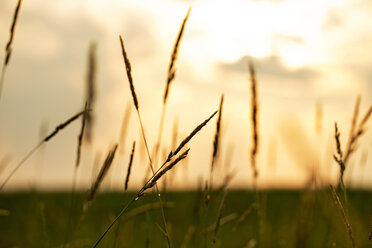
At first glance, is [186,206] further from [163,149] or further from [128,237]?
[163,149]

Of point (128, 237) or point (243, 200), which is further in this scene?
point (243, 200)

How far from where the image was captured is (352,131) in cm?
170

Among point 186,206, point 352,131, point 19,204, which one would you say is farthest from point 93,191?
point 19,204

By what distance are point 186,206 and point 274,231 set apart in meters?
2.59

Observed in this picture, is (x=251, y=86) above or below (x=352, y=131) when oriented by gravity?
above

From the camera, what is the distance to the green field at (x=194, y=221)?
1.64 metres

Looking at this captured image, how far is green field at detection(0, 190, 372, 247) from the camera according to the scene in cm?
164

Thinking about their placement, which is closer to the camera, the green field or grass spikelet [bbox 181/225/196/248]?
the green field

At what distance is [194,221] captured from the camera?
2082 mm

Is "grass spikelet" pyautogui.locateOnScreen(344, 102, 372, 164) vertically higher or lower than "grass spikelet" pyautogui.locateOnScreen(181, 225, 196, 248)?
higher

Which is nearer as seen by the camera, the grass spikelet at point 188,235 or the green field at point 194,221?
the green field at point 194,221

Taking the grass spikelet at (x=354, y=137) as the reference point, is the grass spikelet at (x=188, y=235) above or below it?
below

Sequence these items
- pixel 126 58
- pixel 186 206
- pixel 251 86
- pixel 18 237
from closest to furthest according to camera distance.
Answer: pixel 126 58 < pixel 251 86 < pixel 186 206 < pixel 18 237

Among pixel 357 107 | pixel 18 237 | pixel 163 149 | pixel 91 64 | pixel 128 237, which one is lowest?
pixel 18 237
